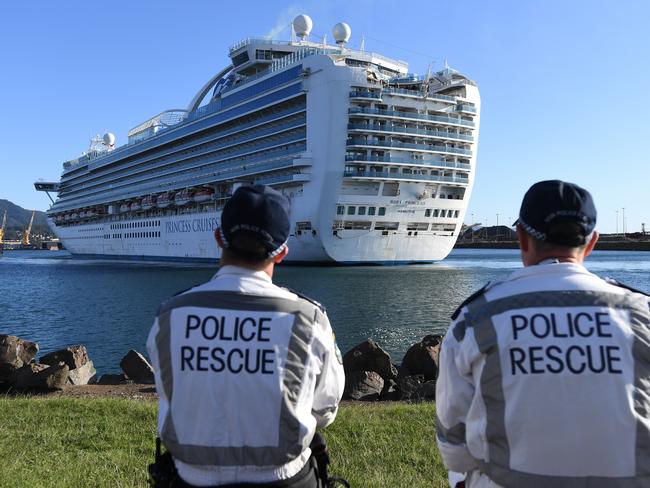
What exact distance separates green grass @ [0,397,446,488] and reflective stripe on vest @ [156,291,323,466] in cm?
246

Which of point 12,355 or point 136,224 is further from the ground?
point 136,224

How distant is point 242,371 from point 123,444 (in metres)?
3.84

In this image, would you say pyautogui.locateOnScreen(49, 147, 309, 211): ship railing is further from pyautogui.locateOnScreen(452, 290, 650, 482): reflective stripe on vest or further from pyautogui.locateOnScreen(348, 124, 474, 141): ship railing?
pyautogui.locateOnScreen(452, 290, 650, 482): reflective stripe on vest

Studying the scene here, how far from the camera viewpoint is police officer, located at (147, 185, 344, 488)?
2.31m

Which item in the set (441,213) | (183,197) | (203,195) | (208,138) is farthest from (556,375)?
(183,197)

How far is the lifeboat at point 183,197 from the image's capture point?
2247 inches

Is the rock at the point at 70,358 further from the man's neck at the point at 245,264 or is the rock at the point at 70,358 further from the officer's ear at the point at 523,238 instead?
the officer's ear at the point at 523,238

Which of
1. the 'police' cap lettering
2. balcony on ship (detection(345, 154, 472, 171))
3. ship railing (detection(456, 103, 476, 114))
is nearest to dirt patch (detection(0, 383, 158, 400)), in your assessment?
the 'police' cap lettering

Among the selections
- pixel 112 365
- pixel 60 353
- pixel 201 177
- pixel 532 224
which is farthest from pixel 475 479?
pixel 201 177

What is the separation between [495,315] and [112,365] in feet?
45.3

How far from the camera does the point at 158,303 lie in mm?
25203

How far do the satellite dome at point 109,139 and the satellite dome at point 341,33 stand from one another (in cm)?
4794

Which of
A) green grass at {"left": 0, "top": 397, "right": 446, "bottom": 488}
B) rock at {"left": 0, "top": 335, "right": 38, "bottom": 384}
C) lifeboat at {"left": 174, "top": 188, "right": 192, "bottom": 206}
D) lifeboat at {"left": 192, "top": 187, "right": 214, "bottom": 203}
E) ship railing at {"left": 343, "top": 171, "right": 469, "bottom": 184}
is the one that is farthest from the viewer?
lifeboat at {"left": 174, "top": 188, "right": 192, "bottom": 206}

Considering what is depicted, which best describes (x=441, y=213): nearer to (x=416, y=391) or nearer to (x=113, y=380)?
(x=113, y=380)
